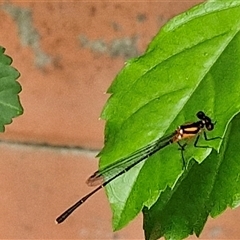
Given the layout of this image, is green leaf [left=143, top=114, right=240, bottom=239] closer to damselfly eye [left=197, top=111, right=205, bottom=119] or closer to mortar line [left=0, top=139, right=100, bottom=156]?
damselfly eye [left=197, top=111, right=205, bottom=119]

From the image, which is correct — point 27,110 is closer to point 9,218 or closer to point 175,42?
point 9,218

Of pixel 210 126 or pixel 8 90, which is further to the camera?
pixel 8 90

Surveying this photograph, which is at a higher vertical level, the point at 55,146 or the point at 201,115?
the point at 55,146

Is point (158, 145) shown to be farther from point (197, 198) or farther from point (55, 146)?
point (55, 146)

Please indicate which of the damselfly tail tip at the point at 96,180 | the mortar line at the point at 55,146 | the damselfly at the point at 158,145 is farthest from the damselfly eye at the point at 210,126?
the mortar line at the point at 55,146

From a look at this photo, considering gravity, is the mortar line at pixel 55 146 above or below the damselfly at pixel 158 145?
above

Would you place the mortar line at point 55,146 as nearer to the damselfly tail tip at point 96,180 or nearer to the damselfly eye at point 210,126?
the damselfly tail tip at point 96,180

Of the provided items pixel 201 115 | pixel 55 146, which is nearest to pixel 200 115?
pixel 201 115
